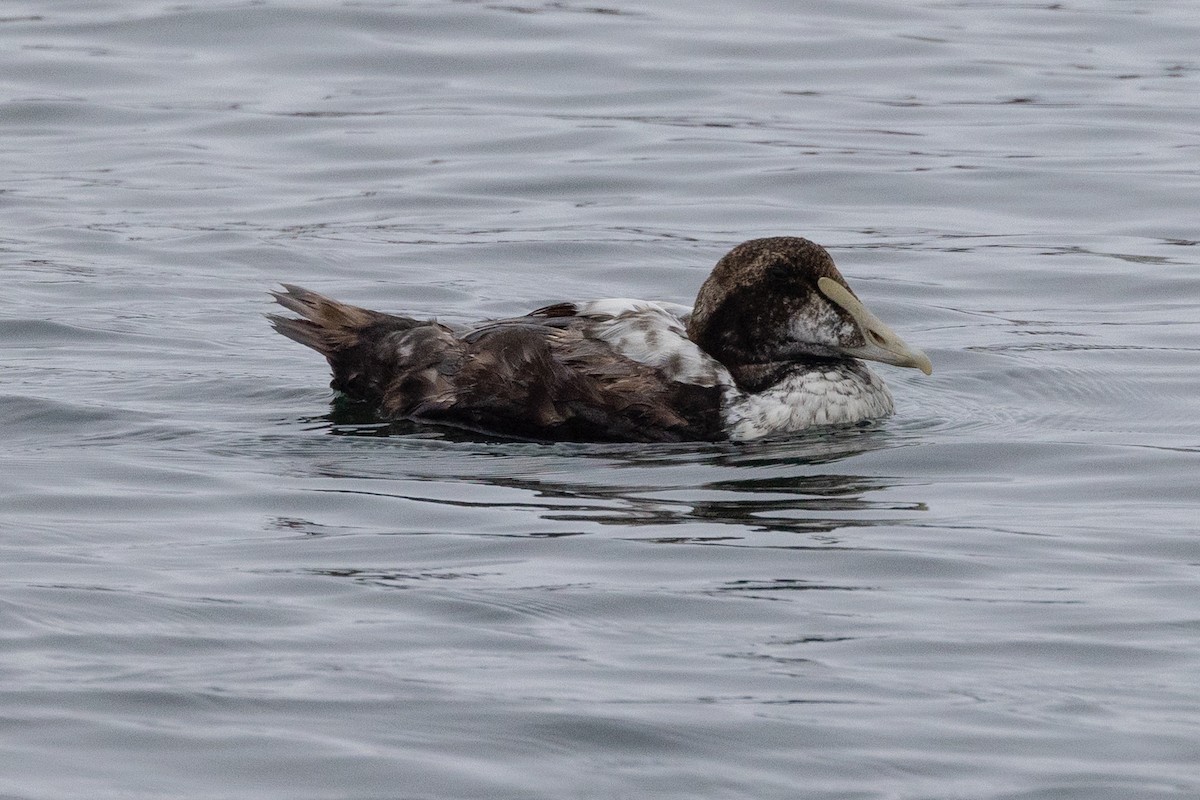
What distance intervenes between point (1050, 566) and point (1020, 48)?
12.1 metres

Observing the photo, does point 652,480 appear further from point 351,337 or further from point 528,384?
point 351,337

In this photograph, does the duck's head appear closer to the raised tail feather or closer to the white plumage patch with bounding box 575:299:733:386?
the white plumage patch with bounding box 575:299:733:386

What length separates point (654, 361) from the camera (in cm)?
862

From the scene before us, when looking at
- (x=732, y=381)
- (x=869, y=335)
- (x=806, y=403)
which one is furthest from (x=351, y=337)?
(x=869, y=335)

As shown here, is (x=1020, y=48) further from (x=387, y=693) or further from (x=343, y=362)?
(x=387, y=693)

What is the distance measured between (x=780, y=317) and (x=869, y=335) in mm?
357

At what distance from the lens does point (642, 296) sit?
39.5 ft

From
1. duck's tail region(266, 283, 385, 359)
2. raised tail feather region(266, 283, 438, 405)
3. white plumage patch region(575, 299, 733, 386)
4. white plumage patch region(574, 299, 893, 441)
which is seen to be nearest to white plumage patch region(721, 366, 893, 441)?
white plumage patch region(574, 299, 893, 441)

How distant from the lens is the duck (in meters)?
8.55

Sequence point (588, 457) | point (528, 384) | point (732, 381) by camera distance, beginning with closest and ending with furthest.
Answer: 1. point (588, 457)
2. point (528, 384)
3. point (732, 381)

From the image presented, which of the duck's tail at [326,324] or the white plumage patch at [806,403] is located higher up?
the duck's tail at [326,324]

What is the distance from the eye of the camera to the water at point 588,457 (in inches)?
216

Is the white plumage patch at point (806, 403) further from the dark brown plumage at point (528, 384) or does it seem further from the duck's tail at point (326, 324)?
the duck's tail at point (326, 324)

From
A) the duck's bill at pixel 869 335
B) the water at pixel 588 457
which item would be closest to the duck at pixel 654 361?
the duck's bill at pixel 869 335
